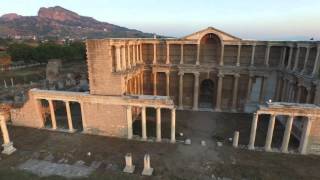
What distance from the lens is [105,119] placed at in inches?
866

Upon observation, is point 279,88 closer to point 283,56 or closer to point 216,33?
point 283,56

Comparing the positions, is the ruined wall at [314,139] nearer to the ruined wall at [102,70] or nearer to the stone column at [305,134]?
the stone column at [305,134]

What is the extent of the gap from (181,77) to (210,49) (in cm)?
533

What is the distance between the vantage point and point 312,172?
1669cm

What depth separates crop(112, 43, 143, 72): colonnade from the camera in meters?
21.8

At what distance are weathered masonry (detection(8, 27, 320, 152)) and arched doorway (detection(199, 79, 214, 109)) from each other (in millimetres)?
288

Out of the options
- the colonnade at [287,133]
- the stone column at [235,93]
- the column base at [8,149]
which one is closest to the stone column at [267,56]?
the stone column at [235,93]

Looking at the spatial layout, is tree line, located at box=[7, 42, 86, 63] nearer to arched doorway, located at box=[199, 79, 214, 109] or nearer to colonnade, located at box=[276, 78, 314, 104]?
arched doorway, located at box=[199, 79, 214, 109]

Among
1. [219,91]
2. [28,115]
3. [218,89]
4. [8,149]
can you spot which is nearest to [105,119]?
[8,149]

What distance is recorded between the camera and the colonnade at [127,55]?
858 inches

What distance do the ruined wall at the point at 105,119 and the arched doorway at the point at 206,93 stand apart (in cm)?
1330

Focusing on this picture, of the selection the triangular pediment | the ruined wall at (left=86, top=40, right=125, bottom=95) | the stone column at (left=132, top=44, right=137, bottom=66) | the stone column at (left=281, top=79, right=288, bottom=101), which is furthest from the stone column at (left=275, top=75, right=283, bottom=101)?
the ruined wall at (left=86, top=40, right=125, bottom=95)

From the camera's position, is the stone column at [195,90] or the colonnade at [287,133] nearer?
the colonnade at [287,133]

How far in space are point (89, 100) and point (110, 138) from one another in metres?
4.39
